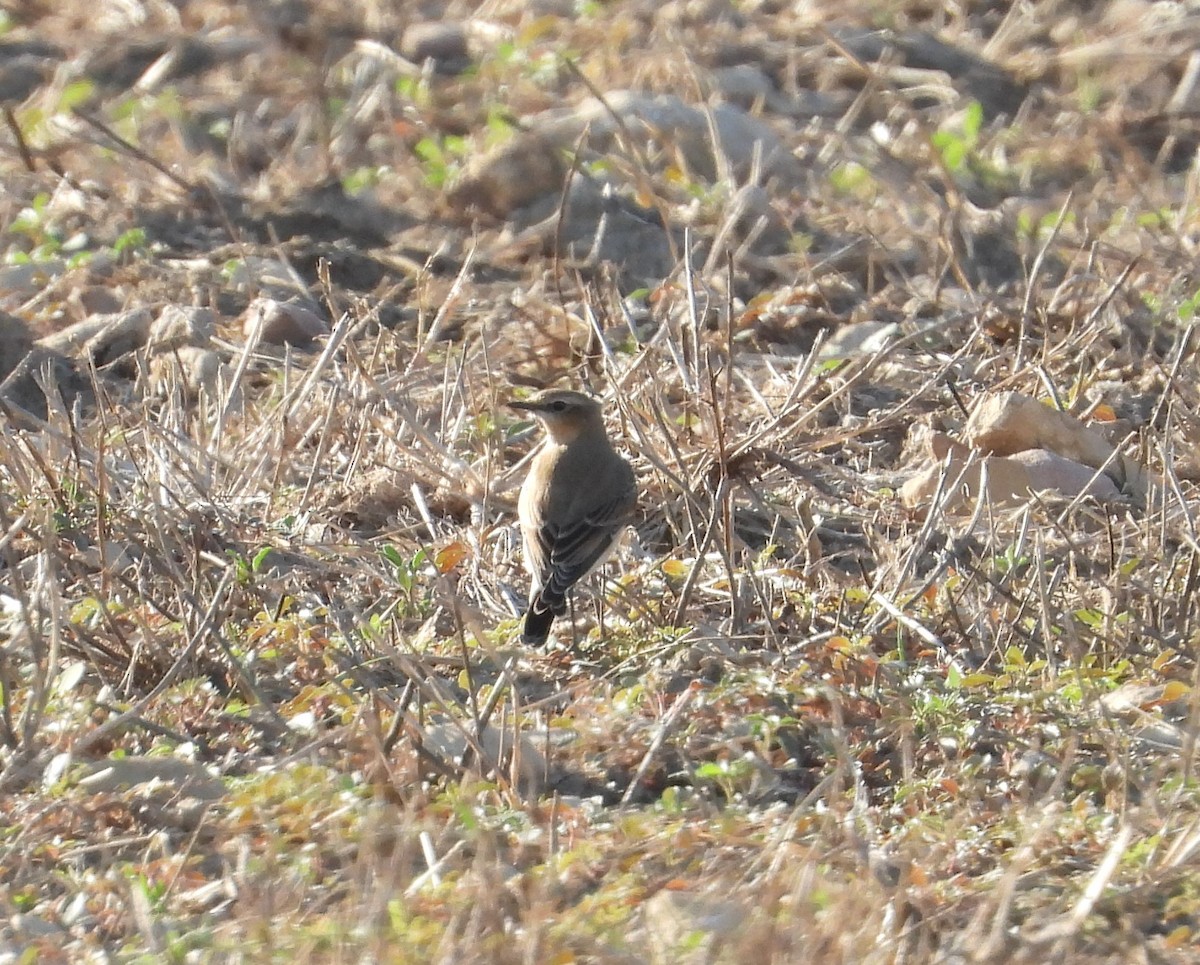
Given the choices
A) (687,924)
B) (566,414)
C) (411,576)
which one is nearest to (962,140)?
(566,414)

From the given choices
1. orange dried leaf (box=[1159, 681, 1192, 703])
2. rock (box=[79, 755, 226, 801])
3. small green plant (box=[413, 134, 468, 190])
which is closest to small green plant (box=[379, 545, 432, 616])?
rock (box=[79, 755, 226, 801])

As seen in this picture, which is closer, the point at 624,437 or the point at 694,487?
the point at 694,487

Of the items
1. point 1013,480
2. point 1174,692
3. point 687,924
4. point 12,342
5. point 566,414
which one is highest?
point 687,924

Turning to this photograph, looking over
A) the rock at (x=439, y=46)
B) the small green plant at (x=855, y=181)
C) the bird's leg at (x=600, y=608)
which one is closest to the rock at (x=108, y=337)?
the bird's leg at (x=600, y=608)

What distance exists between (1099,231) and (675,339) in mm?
3363

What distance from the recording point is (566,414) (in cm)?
795

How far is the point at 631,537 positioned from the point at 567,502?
0.77 meters

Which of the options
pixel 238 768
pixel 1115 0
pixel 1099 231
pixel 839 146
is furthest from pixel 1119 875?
pixel 1115 0

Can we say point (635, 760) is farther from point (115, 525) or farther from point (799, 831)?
point (115, 525)

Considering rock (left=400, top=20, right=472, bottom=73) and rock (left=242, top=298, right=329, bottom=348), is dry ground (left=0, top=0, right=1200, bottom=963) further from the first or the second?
rock (left=400, top=20, right=472, bottom=73)

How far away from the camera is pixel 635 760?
5887 mm

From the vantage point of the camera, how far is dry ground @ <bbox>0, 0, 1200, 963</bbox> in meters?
4.98

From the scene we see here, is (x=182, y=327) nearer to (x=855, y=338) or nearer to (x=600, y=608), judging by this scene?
(x=855, y=338)

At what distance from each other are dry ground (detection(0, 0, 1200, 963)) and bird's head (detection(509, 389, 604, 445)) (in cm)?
23
